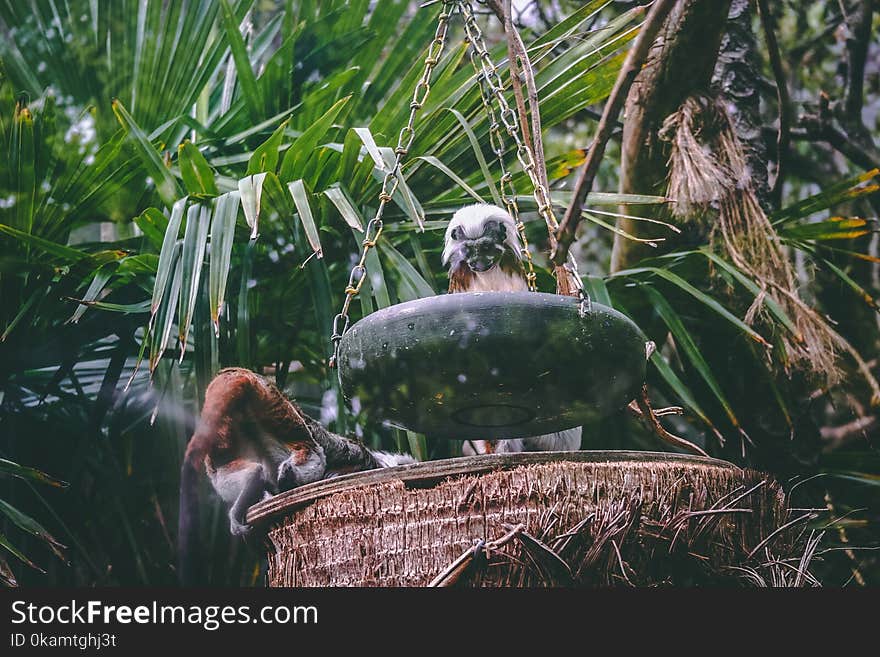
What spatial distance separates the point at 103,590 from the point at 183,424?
1.88 feet

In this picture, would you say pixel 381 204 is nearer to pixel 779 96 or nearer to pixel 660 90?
pixel 660 90

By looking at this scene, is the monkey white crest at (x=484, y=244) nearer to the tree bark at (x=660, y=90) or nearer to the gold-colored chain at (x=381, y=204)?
the gold-colored chain at (x=381, y=204)

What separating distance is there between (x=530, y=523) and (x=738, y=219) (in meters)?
1.22

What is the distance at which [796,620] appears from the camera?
4.00ft

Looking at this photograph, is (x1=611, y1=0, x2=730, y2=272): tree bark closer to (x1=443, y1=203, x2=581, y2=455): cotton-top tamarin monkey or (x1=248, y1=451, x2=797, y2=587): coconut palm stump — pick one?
(x1=443, y1=203, x2=581, y2=455): cotton-top tamarin monkey

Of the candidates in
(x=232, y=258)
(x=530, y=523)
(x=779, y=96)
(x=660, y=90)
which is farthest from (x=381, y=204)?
(x=779, y=96)

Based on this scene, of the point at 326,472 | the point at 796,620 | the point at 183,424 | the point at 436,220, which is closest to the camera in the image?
the point at 796,620

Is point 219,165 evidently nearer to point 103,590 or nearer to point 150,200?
point 150,200

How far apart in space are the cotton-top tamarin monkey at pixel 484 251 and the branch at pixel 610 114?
1.44 ft

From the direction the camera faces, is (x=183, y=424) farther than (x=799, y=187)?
No

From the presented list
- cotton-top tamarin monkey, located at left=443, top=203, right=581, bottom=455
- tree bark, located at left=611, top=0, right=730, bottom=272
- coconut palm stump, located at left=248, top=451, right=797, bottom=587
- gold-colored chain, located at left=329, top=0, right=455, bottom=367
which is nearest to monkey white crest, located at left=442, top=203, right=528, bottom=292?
cotton-top tamarin monkey, located at left=443, top=203, right=581, bottom=455

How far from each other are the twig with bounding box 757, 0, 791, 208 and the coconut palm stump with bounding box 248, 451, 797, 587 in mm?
1020

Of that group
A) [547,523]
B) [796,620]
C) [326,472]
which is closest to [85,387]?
[326,472]

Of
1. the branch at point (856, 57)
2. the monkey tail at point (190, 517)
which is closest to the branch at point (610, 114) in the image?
the monkey tail at point (190, 517)
